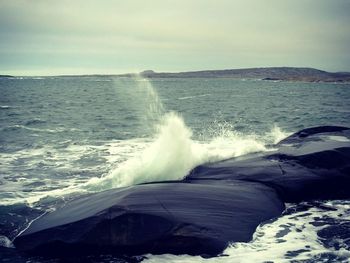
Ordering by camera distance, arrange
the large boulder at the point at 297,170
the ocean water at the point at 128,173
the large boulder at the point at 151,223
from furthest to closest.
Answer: the large boulder at the point at 297,170
the ocean water at the point at 128,173
the large boulder at the point at 151,223

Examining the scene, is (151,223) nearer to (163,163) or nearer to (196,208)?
(196,208)

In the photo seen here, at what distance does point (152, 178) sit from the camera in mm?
13344

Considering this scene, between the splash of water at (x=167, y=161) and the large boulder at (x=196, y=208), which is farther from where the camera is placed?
the splash of water at (x=167, y=161)

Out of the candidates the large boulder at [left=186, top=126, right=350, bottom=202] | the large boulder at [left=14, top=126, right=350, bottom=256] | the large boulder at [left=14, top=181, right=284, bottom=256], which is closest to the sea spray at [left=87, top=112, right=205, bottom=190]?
the large boulder at [left=186, top=126, right=350, bottom=202]

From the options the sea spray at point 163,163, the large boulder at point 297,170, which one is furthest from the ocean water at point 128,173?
the large boulder at point 297,170

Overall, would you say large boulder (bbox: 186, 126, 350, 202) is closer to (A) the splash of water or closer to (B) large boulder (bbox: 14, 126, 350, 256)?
(B) large boulder (bbox: 14, 126, 350, 256)

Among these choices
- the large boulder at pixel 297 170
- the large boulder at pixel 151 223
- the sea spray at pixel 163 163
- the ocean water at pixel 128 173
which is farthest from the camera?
the sea spray at pixel 163 163

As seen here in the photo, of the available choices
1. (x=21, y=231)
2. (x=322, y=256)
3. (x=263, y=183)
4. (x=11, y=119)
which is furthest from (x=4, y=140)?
(x=322, y=256)

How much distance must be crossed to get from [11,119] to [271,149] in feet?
93.7

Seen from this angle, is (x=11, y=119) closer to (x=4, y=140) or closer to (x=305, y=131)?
(x=4, y=140)

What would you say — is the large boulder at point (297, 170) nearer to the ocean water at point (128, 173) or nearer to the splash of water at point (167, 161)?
the ocean water at point (128, 173)

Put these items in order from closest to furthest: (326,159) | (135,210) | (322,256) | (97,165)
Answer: (322,256), (135,210), (326,159), (97,165)

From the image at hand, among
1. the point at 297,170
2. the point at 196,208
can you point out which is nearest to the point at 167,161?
the point at 297,170

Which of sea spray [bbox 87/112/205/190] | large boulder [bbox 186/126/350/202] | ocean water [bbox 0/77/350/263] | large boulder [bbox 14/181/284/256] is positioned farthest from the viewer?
sea spray [bbox 87/112/205/190]
